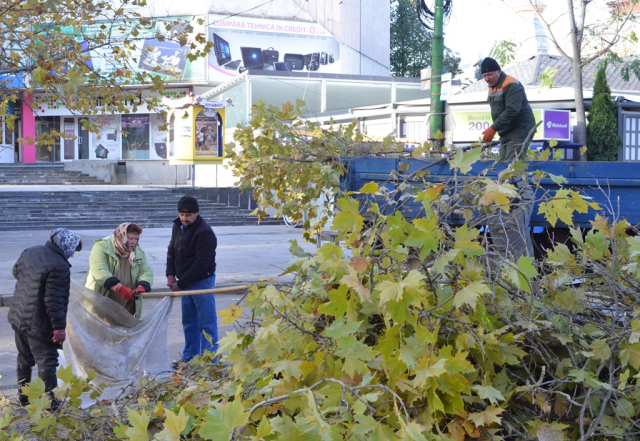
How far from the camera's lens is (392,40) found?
54250 millimetres

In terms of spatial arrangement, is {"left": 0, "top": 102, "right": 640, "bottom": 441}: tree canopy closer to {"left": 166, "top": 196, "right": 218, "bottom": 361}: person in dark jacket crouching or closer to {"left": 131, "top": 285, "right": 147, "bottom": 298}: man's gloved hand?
{"left": 131, "top": 285, "right": 147, "bottom": 298}: man's gloved hand

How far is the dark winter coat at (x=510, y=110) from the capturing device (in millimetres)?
6422

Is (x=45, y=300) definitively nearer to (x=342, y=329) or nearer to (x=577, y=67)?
(x=342, y=329)

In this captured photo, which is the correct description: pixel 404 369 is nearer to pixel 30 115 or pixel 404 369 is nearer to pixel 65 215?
pixel 65 215

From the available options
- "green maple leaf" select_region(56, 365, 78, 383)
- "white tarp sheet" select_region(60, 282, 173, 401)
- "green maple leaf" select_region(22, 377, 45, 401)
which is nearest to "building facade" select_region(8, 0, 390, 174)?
"white tarp sheet" select_region(60, 282, 173, 401)

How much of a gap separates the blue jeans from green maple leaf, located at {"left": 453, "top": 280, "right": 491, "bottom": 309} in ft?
15.0

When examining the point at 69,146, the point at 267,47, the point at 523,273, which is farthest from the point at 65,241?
the point at 69,146

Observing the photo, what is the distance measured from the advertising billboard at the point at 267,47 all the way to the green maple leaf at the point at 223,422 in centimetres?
3429

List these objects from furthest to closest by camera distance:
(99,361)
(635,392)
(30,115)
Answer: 1. (30,115)
2. (99,361)
3. (635,392)

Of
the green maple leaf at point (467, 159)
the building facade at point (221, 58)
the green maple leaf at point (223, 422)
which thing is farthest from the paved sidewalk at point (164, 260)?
the building facade at point (221, 58)

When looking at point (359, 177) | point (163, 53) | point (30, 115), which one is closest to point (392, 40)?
point (163, 53)

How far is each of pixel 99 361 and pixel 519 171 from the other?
4.02m

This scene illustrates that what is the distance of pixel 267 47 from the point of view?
119 ft

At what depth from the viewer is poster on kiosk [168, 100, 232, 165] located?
24359 millimetres
